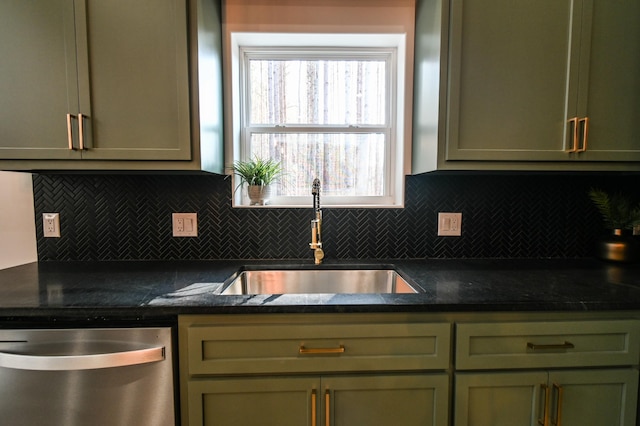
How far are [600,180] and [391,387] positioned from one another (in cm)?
167

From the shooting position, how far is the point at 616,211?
1471mm

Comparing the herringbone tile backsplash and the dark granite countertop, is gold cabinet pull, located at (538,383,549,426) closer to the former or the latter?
the dark granite countertop

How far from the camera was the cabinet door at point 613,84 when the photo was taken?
3.95 ft

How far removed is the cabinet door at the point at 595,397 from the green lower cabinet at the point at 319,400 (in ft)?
1.34

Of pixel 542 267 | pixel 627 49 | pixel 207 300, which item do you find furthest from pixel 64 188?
pixel 627 49

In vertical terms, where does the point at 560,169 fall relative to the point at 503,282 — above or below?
→ above

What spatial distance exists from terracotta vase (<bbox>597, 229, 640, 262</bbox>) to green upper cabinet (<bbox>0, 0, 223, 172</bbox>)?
2.10 meters

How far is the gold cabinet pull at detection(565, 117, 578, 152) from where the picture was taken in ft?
4.00

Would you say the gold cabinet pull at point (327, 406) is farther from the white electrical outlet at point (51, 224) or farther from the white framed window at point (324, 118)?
the white electrical outlet at point (51, 224)

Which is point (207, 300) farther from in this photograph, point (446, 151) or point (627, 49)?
point (627, 49)

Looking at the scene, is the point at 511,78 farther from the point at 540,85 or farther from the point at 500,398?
the point at 500,398

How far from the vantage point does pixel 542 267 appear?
4.63ft

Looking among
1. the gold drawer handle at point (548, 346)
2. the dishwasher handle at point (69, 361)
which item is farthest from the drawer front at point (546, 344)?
the dishwasher handle at point (69, 361)

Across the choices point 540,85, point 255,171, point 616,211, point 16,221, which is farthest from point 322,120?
point 16,221
